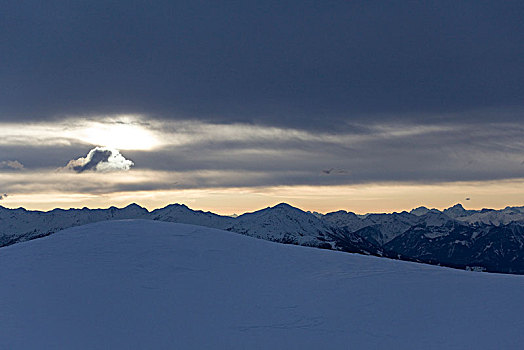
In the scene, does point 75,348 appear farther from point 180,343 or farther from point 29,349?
point 180,343

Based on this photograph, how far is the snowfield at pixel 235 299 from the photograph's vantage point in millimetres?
17062

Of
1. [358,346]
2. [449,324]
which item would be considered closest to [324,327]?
[358,346]

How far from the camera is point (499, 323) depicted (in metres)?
17.4

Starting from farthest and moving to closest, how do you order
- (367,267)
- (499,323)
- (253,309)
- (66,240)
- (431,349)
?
(66,240)
(367,267)
(253,309)
(499,323)
(431,349)

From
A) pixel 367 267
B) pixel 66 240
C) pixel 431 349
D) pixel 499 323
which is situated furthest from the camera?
pixel 66 240

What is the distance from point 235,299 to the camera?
67.1ft

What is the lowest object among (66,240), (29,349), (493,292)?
(29,349)

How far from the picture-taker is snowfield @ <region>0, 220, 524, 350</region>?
56.0ft

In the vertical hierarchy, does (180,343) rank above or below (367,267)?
below

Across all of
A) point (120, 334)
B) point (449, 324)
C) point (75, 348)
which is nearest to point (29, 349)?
point (75, 348)

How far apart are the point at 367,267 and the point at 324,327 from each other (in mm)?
6950

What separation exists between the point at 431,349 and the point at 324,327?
353cm

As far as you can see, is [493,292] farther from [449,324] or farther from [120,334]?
[120,334]

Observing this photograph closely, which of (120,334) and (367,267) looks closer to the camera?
(120,334)
